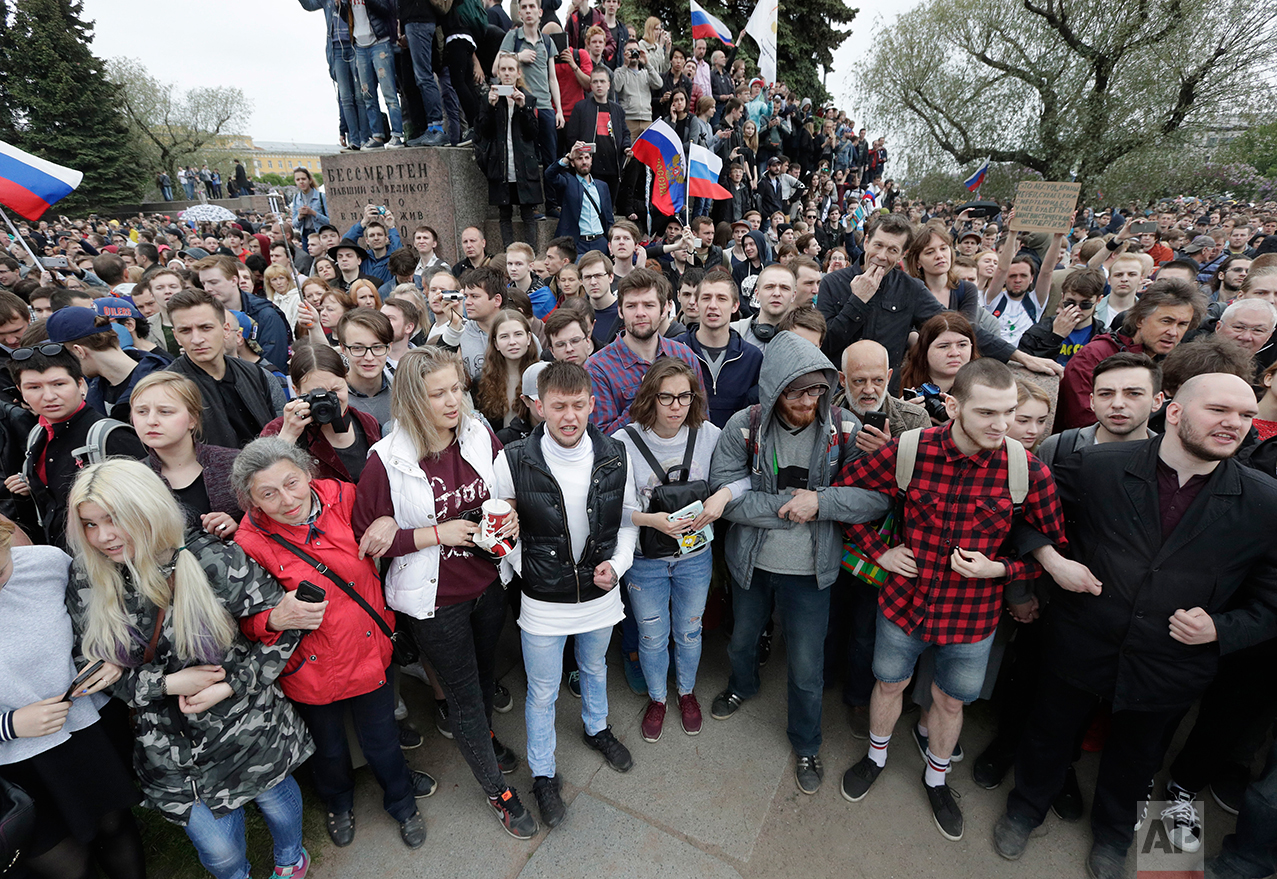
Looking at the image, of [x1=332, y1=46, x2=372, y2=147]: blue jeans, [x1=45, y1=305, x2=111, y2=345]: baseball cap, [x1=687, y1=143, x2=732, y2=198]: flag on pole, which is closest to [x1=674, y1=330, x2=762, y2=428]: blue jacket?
[x1=45, y1=305, x2=111, y2=345]: baseball cap

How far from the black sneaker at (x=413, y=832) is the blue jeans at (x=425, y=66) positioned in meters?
8.44

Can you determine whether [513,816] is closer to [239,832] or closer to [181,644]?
[239,832]

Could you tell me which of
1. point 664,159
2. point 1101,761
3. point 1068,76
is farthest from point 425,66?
point 1068,76

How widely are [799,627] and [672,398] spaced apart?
4.42 feet

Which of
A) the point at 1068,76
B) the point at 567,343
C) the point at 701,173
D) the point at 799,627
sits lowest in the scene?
the point at 799,627

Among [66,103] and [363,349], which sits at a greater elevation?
[66,103]

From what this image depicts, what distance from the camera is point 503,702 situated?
12.0 ft

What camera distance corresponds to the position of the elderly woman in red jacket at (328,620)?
236 centimetres

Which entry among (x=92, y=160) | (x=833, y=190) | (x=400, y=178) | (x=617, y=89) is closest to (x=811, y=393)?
(x=400, y=178)

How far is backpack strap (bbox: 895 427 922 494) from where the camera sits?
8.74 feet

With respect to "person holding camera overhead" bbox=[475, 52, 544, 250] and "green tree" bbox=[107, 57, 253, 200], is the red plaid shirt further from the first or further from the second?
"green tree" bbox=[107, 57, 253, 200]

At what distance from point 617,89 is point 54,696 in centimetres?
1094

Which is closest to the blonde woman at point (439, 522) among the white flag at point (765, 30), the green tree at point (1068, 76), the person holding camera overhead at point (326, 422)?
the person holding camera overhead at point (326, 422)

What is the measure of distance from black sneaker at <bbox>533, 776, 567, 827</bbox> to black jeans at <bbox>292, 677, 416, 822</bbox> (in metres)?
0.63
